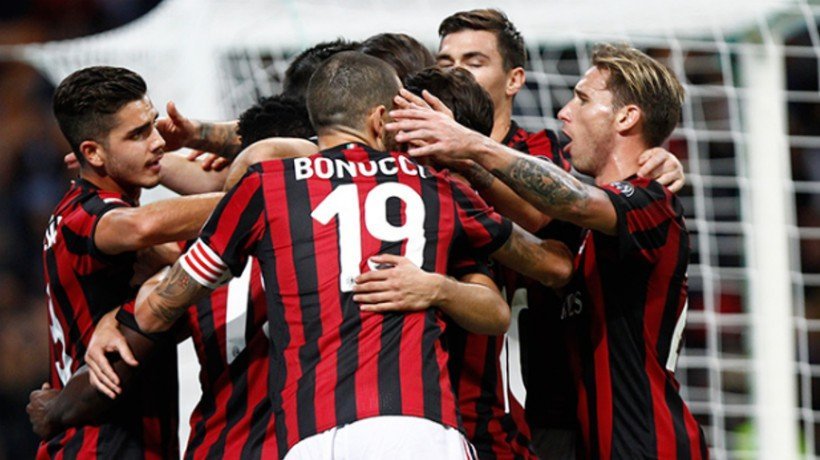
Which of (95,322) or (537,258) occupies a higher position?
(537,258)

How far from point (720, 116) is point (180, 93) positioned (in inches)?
173

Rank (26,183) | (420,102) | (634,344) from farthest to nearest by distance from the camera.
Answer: (26,183), (634,344), (420,102)

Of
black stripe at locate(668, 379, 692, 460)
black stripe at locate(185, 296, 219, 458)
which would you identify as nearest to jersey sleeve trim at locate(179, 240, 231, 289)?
black stripe at locate(185, 296, 219, 458)

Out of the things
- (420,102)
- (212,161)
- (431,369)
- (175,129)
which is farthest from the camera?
(212,161)

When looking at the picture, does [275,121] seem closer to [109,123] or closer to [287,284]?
[109,123]

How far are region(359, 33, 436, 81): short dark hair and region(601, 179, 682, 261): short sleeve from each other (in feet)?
3.18

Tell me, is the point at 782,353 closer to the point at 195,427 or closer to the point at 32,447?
the point at 195,427

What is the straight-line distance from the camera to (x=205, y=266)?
334cm

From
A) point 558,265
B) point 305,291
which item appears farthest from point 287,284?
point 558,265

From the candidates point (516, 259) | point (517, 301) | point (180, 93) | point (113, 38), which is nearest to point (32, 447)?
point (113, 38)

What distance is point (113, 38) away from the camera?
24.0ft

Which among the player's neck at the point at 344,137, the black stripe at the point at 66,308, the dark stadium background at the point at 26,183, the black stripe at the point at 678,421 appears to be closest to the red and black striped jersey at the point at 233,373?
the black stripe at the point at 66,308

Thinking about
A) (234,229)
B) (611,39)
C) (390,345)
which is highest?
(611,39)

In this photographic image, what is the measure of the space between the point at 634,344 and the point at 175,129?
1.72 metres
